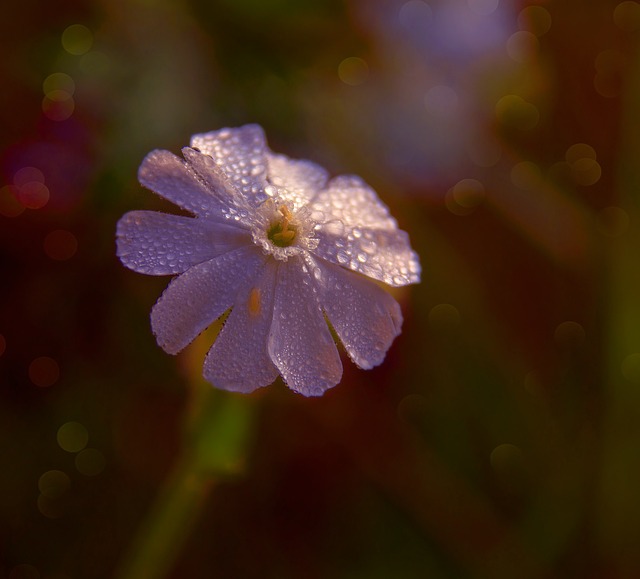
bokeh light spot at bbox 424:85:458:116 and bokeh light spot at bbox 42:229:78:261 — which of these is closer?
bokeh light spot at bbox 42:229:78:261

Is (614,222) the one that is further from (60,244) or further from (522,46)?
(60,244)

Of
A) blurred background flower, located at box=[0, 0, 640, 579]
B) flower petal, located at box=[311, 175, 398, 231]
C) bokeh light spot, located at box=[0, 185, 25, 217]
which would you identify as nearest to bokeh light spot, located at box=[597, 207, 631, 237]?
blurred background flower, located at box=[0, 0, 640, 579]

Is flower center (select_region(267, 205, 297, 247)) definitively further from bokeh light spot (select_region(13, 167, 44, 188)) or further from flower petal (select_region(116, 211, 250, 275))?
bokeh light spot (select_region(13, 167, 44, 188))

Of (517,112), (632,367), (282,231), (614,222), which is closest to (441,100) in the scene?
(517,112)

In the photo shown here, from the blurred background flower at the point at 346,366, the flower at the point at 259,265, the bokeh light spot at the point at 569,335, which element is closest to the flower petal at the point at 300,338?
the flower at the point at 259,265

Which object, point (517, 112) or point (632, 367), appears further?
point (517, 112)

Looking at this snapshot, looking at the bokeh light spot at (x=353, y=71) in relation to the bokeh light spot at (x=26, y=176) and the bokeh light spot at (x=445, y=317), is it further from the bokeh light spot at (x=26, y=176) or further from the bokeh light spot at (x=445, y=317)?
the bokeh light spot at (x=26, y=176)
